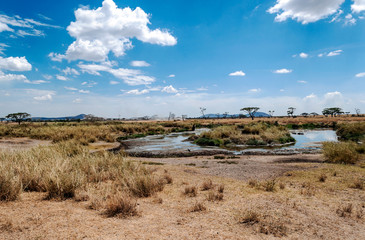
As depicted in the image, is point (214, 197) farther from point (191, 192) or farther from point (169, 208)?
point (169, 208)

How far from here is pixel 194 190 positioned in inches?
287

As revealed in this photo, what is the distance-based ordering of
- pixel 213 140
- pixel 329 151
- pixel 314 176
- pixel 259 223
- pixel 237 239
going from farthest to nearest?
1. pixel 213 140
2. pixel 329 151
3. pixel 314 176
4. pixel 259 223
5. pixel 237 239

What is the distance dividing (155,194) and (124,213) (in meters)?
1.91

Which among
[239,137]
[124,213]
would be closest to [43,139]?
[239,137]

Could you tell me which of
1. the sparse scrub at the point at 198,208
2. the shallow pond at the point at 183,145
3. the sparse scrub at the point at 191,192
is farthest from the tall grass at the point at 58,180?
the shallow pond at the point at 183,145

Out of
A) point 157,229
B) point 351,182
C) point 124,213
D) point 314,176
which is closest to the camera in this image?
point 157,229

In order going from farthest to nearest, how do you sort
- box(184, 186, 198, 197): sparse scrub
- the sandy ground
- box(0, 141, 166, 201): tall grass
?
box(184, 186, 198, 197): sparse scrub < box(0, 141, 166, 201): tall grass < the sandy ground

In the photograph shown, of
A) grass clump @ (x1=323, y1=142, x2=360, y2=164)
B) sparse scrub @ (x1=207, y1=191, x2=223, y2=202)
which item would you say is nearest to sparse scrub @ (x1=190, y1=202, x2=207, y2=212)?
sparse scrub @ (x1=207, y1=191, x2=223, y2=202)

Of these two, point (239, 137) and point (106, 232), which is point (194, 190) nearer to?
point (106, 232)

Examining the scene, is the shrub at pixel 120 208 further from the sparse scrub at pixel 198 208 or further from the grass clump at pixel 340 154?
the grass clump at pixel 340 154

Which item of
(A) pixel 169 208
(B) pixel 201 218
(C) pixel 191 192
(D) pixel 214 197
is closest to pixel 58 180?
(A) pixel 169 208

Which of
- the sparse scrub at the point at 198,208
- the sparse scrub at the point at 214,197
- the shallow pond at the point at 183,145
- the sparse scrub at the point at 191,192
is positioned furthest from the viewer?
the shallow pond at the point at 183,145

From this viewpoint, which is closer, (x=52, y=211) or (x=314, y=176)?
(x=52, y=211)

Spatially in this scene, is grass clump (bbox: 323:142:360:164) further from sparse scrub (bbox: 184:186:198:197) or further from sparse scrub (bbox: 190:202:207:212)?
sparse scrub (bbox: 190:202:207:212)
